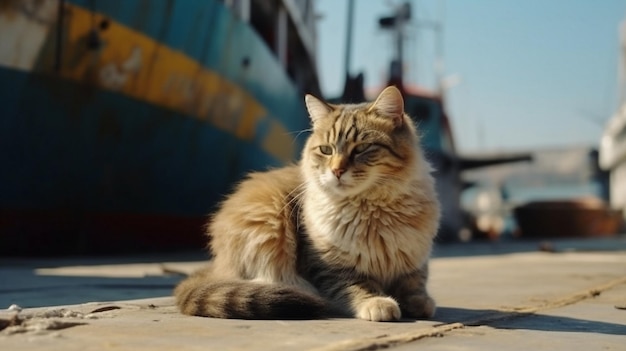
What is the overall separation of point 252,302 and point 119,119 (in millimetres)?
5172

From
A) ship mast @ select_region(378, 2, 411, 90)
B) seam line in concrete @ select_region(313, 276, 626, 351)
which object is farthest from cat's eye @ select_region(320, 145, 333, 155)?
ship mast @ select_region(378, 2, 411, 90)

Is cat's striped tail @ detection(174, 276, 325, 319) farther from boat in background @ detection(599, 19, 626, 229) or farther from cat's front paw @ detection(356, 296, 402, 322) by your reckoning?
boat in background @ detection(599, 19, 626, 229)

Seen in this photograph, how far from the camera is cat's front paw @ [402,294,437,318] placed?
255 centimetres

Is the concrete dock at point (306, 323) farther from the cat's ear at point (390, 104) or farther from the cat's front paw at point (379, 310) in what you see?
the cat's ear at point (390, 104)

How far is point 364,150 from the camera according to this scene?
2715 millimetres

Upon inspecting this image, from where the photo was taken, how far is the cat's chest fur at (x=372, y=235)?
2684 mm

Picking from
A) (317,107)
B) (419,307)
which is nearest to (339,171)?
(317,107)

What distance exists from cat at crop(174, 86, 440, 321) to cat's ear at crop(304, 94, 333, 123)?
45 mm

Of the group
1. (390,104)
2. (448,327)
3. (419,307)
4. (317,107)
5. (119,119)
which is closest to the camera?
(448,327)

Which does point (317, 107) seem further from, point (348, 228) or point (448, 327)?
point (448, 327)

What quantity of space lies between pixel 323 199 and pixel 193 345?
Answer: 112cm

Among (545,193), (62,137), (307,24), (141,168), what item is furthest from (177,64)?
(545,193)

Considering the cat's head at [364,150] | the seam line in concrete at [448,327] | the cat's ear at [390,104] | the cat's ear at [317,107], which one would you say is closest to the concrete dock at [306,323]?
the seam line in concrete at [448,327]

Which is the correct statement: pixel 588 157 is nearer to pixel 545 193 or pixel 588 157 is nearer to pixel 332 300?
pixel 332 300
